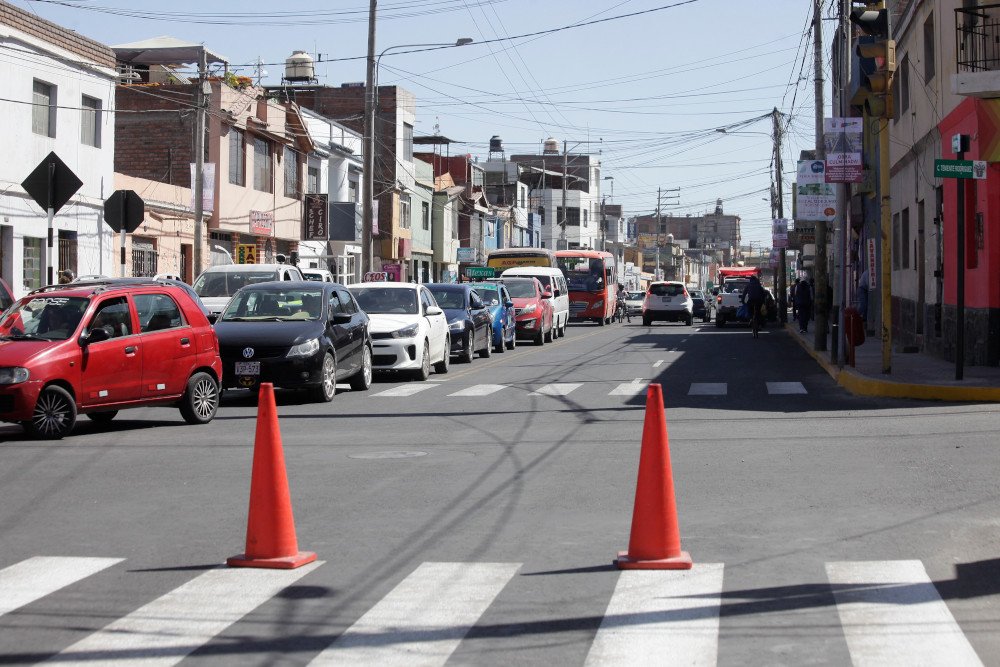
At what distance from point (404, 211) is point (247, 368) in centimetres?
5142

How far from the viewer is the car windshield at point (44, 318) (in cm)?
1395

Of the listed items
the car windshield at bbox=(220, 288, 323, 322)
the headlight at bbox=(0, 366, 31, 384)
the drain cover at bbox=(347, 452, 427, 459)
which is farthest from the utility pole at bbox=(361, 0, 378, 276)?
the drain cover at bbox=(347, 452, 427, 459)

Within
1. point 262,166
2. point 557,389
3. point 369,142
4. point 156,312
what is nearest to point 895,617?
point 156,312

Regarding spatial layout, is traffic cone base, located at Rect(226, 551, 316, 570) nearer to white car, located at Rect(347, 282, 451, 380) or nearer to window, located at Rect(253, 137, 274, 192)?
white car, located at Rect(347, 282, 451, 380)

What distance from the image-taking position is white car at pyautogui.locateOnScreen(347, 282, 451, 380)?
2208 centimetres

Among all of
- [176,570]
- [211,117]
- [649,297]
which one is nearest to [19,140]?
[211,117]

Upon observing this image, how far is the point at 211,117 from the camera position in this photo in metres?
42.5

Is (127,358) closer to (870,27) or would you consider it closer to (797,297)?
(870,27)

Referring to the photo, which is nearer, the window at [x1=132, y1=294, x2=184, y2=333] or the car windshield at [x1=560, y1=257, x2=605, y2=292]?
the window at [x1=132, y1=294, x2=184, y2=333]

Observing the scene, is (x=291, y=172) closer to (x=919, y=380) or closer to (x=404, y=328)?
(x=404, y=328)

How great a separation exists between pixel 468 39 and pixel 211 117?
992cm

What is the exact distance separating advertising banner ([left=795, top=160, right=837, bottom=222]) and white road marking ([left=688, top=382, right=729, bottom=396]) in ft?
19.4

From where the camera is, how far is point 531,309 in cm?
3606

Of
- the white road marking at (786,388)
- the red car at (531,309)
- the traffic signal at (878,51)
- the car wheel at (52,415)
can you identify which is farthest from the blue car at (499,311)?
the car wheel at (52,415)
